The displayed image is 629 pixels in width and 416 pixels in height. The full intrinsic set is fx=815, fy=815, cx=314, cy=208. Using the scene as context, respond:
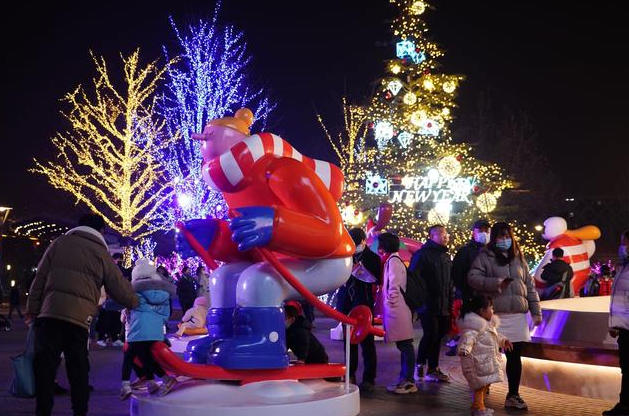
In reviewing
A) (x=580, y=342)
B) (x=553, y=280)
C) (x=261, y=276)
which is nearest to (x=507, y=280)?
(x=580, y=342)

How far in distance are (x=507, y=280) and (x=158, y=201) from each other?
966 inches

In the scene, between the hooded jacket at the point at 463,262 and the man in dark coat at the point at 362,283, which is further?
the hooded jacket at the point at 463,262

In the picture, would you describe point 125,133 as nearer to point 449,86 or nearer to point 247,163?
point 449,86

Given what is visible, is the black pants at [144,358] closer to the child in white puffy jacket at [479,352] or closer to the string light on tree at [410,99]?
the child in white puffy jacket at [479,352]

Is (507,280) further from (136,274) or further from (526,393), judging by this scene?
(136,274)

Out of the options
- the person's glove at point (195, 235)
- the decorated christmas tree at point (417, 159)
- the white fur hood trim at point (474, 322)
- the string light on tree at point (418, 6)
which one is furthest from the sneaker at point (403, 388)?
the string light on tree at point (418, 6)

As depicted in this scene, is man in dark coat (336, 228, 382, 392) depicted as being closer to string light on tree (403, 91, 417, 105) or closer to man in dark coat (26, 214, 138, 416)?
man in dark coat (26, 214, 138, 416)

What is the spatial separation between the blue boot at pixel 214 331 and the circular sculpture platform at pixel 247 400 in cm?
28

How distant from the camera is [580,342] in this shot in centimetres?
955

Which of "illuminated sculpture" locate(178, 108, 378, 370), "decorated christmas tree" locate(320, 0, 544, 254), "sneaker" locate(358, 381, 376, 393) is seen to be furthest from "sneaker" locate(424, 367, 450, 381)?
"decorated christmas tree" locate(320, 0, 544, 254)

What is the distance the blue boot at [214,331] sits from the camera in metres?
7.21

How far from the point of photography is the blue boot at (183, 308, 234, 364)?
23.6 feet

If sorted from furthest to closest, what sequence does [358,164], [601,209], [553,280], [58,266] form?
1. [601,209]
2. [358,164]
3. [553,280]
4. [58,266]

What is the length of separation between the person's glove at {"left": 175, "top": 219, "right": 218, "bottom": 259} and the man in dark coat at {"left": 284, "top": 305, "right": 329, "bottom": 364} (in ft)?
4.71
